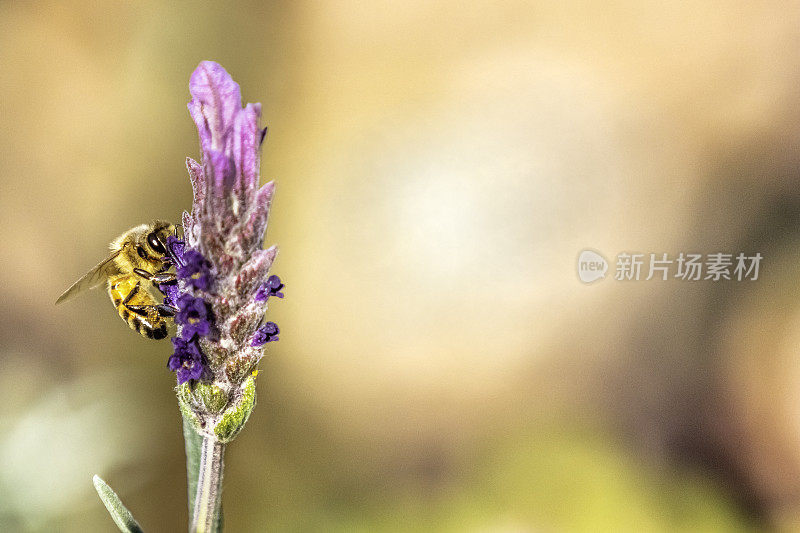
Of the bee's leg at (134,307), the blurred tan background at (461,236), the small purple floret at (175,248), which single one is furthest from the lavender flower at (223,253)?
the blurred tan background at (461,236)

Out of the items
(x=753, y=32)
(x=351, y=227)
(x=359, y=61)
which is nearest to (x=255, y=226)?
(x=351, y=227)

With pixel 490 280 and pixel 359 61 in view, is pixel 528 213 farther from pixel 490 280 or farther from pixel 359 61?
pixel 359 61


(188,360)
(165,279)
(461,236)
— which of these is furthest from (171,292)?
(461,236)

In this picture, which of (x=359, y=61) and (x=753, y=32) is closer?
(x=753, y=32)

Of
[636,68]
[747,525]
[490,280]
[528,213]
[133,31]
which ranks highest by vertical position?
[636,68]

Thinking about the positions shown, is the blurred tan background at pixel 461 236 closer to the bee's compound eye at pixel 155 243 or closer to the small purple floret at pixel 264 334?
the bee's compound eye at pixel 155 243

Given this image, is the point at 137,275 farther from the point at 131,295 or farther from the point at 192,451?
the point at 192,451
